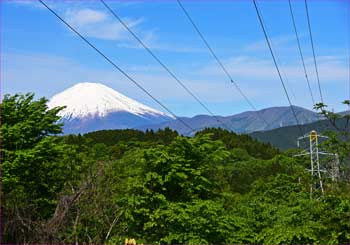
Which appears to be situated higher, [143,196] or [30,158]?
[30,158]

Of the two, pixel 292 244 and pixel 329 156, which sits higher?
pixel 329 156

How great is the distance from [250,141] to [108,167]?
45740 millimetres

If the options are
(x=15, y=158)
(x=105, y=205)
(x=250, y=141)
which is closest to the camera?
(x=15, y=158)

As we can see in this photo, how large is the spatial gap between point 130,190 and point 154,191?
78 cm

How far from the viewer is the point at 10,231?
12.5 metres

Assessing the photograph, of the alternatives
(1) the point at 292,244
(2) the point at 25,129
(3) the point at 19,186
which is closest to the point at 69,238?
(3) the point at 19,186

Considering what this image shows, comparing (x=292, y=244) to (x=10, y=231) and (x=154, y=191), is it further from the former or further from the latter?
(x=10, y=231)

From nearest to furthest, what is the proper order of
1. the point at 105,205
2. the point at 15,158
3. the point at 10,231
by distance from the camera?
the point at 10,231
the point at 15,158
the point at 105,205

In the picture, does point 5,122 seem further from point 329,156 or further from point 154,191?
point 329,156

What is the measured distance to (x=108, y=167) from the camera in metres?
16.6

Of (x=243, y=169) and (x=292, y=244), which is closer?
(x=292, y=244)

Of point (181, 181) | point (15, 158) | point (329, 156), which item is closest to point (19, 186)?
point (15, 158)

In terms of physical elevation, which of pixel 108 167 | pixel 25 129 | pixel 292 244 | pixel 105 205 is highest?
pixel 25 129

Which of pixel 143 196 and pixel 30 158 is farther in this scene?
pixel 143 196
